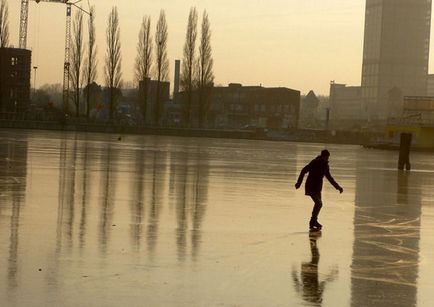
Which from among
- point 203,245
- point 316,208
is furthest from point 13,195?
point 203,245

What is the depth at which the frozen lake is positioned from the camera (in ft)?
33.1

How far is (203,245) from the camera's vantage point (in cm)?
1371

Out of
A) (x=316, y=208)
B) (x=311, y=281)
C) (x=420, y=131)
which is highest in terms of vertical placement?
(x=420, y=131)

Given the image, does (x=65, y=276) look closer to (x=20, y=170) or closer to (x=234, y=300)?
(x=234, y=300)

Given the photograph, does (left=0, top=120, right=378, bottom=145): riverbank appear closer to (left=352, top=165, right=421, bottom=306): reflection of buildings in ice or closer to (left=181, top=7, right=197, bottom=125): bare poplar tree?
(left=181, top=7, right=197, bottom=125): bare poplar tree

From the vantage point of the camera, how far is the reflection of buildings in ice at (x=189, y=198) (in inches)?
558

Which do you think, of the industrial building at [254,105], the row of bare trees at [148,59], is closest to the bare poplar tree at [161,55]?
the row of bare trees at [148,59]

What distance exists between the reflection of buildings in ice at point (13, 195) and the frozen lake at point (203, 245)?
4cm

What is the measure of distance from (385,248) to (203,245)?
2965 millimetres

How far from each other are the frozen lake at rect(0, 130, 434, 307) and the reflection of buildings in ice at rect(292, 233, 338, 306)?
2 centimetres

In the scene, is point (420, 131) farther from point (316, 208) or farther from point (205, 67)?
point (316, 208)

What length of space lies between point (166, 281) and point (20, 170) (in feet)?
61.1

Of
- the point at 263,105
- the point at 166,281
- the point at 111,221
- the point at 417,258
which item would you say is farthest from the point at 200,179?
the point at 263,105

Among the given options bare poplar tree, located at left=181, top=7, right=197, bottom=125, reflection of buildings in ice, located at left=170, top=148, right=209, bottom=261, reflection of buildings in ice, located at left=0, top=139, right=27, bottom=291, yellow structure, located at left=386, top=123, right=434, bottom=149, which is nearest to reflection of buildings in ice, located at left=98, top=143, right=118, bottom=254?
reflection of buildings in ice, located at left=170, top=148, right=209, bottom=261
